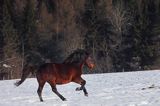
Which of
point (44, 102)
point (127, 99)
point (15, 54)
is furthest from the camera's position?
point (15, 54)

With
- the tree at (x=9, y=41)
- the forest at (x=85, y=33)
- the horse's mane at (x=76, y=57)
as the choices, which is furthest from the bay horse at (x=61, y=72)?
the tree at (x=9, y=41)

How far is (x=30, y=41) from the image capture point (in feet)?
229

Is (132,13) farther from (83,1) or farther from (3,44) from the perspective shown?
(3,44)

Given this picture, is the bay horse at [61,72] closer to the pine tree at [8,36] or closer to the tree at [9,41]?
the tree at [9,41]

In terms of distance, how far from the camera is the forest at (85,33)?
64875mm

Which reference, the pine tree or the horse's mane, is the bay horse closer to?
the horse's mane

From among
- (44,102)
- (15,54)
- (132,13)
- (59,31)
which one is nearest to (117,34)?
(132,13)

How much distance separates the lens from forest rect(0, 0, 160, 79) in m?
64.9

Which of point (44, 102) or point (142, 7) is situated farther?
point (142, 7)

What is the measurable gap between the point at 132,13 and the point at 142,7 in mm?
2321

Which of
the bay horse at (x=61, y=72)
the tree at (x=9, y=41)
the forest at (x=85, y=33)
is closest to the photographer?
the bay horse at (x=61, y=72)

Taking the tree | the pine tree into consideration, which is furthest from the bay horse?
the pine tree

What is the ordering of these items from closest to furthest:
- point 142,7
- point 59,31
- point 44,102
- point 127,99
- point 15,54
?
point 127,99 < point 44,102 < point 15,54 < point 142,7 < point 59,31

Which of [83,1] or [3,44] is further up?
[83,1]
